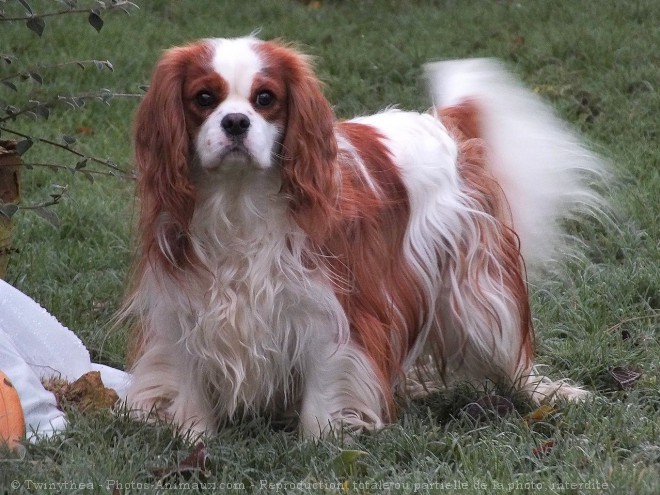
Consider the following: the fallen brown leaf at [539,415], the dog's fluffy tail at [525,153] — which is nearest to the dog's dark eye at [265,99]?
the dog's fluffy tail at [525,153]

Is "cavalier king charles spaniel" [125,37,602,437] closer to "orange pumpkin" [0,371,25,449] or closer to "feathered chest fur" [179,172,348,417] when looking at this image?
"feathered chest fur" [179,172,348,417]

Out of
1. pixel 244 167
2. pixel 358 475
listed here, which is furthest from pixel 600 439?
pixel 244 167

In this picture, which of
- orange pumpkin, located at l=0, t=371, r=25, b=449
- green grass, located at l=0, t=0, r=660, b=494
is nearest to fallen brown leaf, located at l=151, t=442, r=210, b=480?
green grass, located at l=0, t=0, r=660, b=494

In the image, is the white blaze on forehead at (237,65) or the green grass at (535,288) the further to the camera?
the white blaze on forehead at (237,65)

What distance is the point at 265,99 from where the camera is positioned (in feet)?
12.3

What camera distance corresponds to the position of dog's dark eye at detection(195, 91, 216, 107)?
3699mm

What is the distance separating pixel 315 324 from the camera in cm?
387

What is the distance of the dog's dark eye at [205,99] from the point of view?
370cm

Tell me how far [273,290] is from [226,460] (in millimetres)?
539

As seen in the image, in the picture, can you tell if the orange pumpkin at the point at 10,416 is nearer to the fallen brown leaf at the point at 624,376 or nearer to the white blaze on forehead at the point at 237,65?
the white blaze on forehead at the point at 237,65

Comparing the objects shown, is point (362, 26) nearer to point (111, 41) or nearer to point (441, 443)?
point (111, 41)

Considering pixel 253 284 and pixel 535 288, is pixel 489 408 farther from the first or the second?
pixel 535 288

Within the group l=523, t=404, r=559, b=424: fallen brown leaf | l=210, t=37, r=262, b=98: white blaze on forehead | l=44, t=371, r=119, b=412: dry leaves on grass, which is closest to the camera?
l=210, t=37, r=262, b=98: white blaze on forehead

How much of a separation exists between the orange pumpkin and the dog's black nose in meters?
1.07
